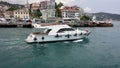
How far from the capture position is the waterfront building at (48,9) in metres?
121

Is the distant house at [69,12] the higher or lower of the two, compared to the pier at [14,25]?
higher

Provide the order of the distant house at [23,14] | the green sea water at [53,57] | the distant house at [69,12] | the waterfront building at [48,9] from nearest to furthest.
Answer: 1. the green sea water at [53,57]
2. the distant house at [23,14]
3. the waterfront building at [48,9]
4. the distant house at [69,12]

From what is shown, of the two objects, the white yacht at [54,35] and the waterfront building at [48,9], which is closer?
the white yacht at [54,35]

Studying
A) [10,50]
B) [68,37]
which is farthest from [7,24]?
[10,50]

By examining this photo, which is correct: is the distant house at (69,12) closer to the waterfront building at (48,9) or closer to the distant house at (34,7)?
the waterfront building at (48,9)

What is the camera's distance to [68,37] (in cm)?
3791

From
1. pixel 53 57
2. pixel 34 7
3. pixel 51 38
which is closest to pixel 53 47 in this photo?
pixel 51 38

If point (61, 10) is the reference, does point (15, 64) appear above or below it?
below

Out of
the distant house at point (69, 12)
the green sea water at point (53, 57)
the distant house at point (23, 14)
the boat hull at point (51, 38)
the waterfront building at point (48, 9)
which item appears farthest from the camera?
the distant house at point (69, 12)

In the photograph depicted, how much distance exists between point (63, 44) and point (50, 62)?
1196cm

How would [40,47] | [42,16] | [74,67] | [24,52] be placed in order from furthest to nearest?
[42,16] < [40,47] < [24,52] < [74,67]

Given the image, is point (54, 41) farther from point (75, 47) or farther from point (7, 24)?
point (7, 24)

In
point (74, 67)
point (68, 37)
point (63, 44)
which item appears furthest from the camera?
point (68, 37)

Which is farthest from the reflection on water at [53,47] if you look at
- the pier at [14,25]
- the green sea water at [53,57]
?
the pier at [14,25]
